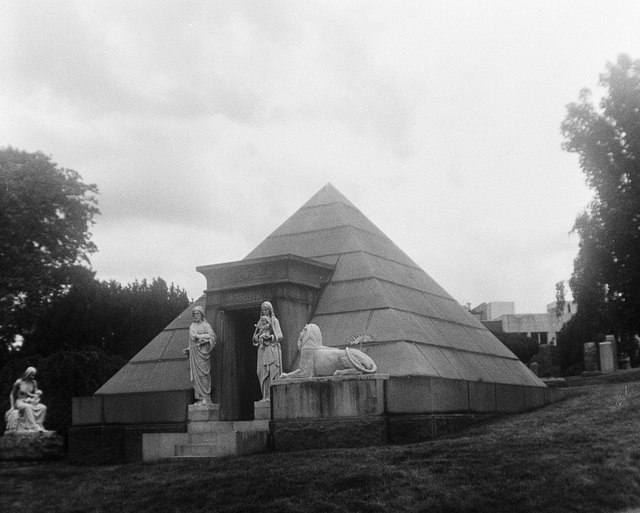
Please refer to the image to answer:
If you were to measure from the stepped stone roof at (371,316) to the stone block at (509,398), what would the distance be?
0.25 metres

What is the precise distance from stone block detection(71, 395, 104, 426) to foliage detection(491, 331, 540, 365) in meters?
35.8

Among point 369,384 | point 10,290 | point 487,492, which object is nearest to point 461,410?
point 369,384

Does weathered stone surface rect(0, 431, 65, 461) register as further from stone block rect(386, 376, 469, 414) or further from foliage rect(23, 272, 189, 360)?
foliage rect(23, 272, 189, 360)

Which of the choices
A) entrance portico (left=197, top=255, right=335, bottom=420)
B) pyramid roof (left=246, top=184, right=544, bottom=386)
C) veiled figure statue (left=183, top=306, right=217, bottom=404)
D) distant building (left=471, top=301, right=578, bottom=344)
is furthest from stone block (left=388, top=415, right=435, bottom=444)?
distant building (left=471, top=301, right=578, bottom=344)

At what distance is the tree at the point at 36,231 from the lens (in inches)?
1309

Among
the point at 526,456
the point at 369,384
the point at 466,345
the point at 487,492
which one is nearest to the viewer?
the point at 487,492

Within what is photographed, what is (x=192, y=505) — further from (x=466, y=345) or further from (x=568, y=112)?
(x=568, y=112)

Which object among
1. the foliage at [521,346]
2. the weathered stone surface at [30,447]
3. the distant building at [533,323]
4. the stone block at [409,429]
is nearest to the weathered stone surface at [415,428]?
the stone block at [409,429]

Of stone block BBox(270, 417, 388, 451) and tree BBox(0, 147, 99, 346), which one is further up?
tree BBox(0, 147, 99, 346)

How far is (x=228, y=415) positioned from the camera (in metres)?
17.7

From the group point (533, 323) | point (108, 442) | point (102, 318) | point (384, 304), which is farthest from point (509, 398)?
point (533, 323)

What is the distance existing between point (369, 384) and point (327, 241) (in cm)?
604

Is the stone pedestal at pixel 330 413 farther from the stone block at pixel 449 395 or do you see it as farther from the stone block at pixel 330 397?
the stone block at pixel 449 395

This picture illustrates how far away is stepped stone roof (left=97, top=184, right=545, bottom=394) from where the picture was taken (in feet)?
54.9
